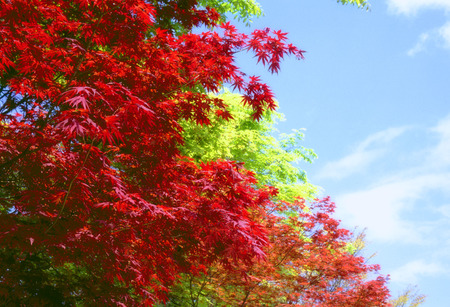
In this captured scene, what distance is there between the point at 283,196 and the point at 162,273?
1071cm

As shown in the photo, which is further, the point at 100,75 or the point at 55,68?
the point at 55,68

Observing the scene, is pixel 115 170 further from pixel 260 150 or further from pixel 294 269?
pixel 260 150

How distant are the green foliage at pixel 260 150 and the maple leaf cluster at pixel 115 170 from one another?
7.32 meters

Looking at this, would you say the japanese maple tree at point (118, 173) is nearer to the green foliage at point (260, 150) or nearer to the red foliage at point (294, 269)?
the red foliage at point (294, 269)

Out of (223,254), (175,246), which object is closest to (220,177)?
(223,254)

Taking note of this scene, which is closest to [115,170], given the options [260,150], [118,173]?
[118,173]

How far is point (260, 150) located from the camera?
16.8 meters

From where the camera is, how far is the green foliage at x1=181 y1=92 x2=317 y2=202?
12.7m

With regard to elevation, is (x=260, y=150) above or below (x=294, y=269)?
above

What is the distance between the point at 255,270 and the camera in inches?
322

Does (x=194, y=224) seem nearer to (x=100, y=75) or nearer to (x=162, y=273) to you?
(x=162, y=273)

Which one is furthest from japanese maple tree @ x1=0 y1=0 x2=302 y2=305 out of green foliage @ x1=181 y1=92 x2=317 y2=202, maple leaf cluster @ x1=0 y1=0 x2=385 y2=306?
green foliage @ x1=181 y1=92 x2=317 y2=202

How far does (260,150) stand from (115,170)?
1234 cm

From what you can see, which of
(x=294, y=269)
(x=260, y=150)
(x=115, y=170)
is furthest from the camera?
(x=260, y=150)
